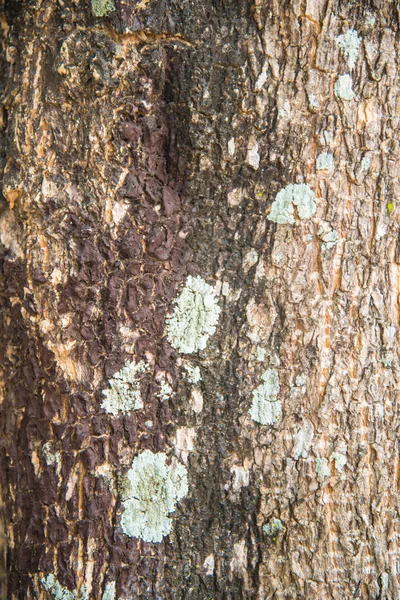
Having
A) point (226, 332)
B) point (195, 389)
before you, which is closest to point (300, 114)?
point (226, 332)

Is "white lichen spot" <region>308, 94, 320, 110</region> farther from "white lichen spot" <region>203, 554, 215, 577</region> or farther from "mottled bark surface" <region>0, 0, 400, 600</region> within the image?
"white lichen spot" <region>203, 554, 215, 577</region>

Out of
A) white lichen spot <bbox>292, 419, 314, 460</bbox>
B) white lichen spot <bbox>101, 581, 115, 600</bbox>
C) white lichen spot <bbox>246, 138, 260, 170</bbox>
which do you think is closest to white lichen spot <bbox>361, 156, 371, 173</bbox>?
white lichen spot <bbox>246, 138, 260, 170</bbox>

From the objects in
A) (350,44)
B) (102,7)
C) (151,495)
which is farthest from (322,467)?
(102,7)

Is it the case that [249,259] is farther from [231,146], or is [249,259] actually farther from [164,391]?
[164,391]

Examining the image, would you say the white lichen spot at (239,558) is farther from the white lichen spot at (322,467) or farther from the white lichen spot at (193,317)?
the white lichen spot at (193,317)

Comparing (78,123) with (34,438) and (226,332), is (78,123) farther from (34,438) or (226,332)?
(34,438)

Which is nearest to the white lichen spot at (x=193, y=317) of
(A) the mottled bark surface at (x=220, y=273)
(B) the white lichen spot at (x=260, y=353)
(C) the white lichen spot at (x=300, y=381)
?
(A) the mottled bark surface at (x=220, y=273)
